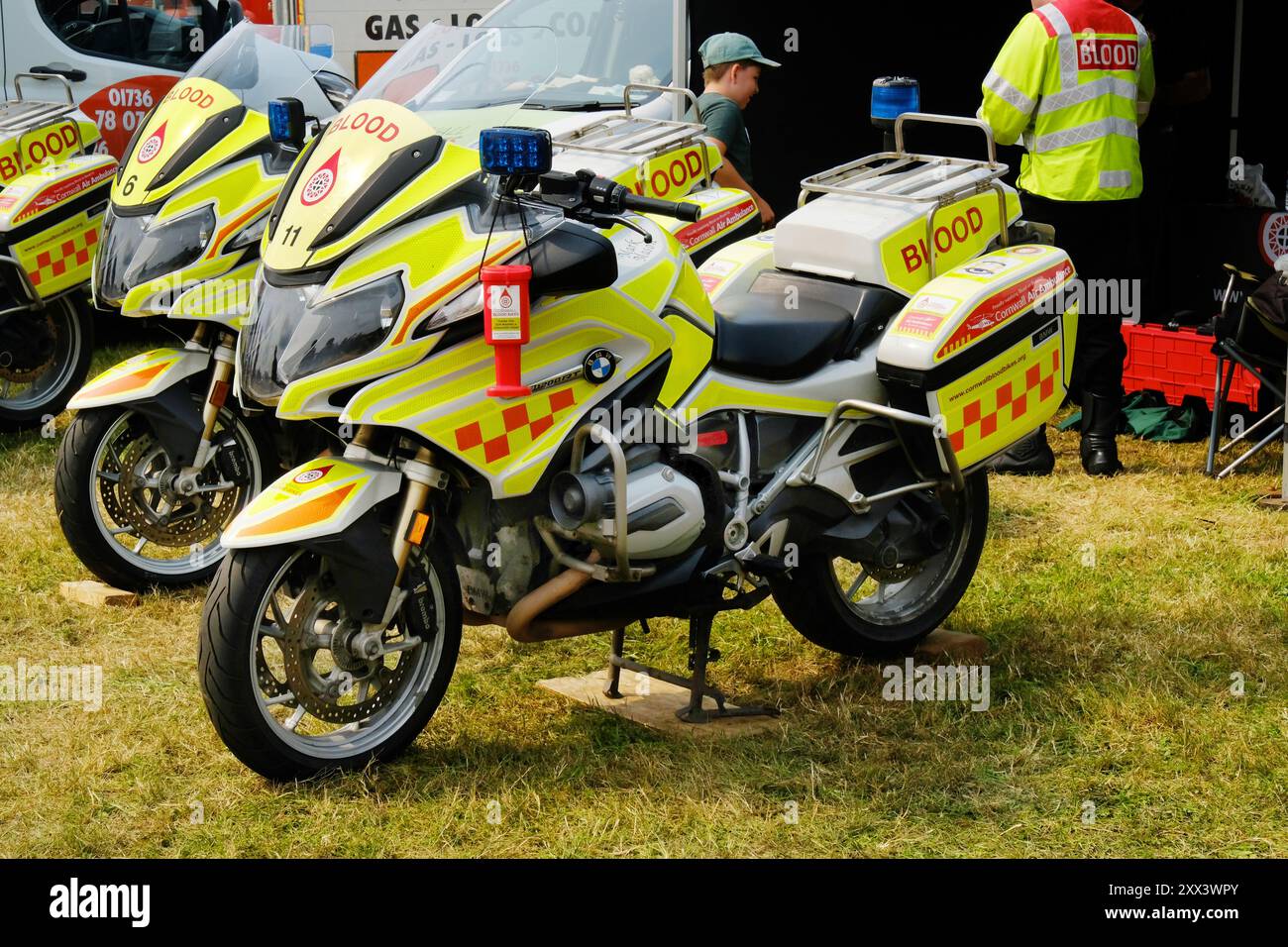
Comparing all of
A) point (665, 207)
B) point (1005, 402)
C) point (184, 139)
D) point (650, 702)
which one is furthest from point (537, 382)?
point (184, 139)

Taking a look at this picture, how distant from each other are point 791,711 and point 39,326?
4.43 meters

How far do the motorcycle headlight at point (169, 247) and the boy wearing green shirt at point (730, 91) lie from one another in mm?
2506

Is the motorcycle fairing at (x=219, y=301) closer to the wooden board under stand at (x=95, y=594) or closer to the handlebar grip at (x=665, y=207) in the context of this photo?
the wooden board under stand at (x=95, y=594)

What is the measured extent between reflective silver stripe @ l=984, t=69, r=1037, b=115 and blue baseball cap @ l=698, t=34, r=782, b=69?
96 centimetres

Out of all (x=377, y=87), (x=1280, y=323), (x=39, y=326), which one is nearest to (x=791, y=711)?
(x=377, y=87)

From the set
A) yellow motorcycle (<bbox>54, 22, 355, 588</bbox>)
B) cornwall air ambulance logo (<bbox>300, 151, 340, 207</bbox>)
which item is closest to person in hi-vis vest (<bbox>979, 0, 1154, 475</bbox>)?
yellow motorcycle (<bbox>54, 22, 355, 588</bbox>)

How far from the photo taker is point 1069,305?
14.9 ft

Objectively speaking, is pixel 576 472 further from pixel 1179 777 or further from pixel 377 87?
pixel 1179 777

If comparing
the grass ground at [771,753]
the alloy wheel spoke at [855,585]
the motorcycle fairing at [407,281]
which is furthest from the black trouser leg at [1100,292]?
Result: the motorcycle fairing at [407,281]

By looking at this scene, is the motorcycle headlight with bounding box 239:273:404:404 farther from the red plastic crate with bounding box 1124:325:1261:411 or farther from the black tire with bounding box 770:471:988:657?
the red plastic crate with bounding box 1124:325:1261:411

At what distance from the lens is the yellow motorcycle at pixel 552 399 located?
3.59m

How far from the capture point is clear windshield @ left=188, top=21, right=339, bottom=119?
5.54 meters

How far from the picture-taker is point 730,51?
22.9 ft

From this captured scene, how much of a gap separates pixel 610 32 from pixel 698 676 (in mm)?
4454
